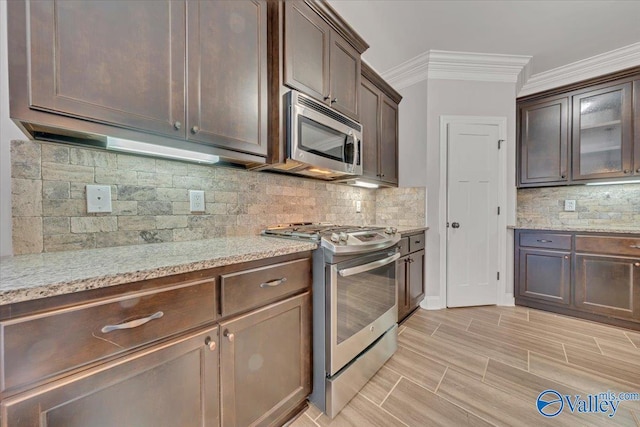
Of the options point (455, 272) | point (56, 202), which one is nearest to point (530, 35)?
point (455, 272)

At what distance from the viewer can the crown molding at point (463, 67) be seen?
2627 millimetres

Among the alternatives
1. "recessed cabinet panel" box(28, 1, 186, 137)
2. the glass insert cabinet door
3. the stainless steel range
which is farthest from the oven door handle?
the glass insert cabinet door

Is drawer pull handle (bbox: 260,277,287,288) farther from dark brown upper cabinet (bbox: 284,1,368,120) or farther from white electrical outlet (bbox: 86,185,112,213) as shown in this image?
dark brown upper cabinet (bbox: 284,1,368,120)

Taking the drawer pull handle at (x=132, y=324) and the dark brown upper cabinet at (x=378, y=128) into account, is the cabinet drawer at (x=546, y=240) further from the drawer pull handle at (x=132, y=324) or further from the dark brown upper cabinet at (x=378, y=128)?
the drawer pull handle at (x=132, y=324)

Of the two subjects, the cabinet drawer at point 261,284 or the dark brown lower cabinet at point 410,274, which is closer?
the cabinet drawer at point 261,284

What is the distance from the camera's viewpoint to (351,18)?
210 centimetres

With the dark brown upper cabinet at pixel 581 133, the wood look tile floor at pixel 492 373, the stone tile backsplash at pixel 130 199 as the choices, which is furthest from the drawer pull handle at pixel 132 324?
the dark brown upper cabinet at pixel 581 133

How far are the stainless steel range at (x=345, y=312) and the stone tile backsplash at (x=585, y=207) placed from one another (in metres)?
2.36

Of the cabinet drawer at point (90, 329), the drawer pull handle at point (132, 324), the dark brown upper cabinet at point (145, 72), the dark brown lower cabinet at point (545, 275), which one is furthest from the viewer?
the dark brown lower cabinet at point (545, 275)

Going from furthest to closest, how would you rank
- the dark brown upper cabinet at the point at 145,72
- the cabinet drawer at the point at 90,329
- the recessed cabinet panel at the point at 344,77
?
the recessed cabinet panel at the point at 344,77 → the dark brown upper cabinet at the point at 145,72 → the cabinet drawer at the point at 90,329

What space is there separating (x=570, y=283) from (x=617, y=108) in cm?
186

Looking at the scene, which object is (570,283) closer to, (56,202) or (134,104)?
(134,104)

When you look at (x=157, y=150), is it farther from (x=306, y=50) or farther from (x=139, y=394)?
(x=306, y=50)

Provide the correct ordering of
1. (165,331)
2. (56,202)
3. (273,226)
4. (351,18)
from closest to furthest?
(165,331) → (56,202) → (273,226) → (351,18)
